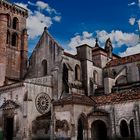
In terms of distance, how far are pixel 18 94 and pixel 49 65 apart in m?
8.02

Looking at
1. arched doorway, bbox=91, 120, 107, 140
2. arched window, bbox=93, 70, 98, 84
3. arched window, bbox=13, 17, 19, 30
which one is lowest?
arched doorway, bbox=91, 120, 107, 140

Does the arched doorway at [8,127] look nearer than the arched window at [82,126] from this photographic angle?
No

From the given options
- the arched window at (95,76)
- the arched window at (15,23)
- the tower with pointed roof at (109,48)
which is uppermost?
the arched window at (15,23)

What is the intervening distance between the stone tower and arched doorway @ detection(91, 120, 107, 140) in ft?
59.2

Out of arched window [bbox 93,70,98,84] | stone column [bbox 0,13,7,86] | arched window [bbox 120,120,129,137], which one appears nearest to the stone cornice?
stone column [bbox 0,13,7,86]

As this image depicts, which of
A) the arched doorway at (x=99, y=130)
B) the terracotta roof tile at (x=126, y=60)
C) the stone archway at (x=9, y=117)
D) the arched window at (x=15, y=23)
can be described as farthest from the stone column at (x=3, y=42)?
the terracotta roof tile at (x=126, y=60)

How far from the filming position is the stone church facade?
32.9 meters

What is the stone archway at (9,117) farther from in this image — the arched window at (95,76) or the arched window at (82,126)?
the arched window at (95,76)

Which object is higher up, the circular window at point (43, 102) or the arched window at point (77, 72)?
the arched window at point (77, 72)

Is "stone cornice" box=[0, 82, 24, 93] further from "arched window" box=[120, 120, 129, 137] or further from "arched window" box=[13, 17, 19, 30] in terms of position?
"arched window" box=[13, 17, 19, 30]

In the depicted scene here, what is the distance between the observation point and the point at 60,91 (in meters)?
40.5

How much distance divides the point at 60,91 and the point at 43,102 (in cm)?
294

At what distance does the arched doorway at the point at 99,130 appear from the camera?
35.2 meters

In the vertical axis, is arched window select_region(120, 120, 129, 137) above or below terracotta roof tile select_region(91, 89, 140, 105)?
below
